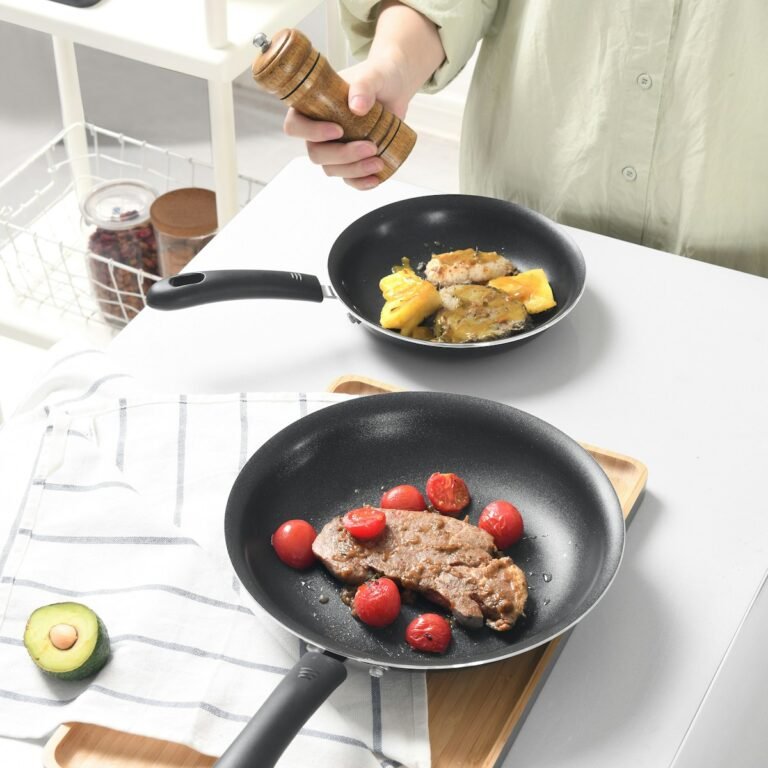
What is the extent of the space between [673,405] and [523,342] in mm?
160

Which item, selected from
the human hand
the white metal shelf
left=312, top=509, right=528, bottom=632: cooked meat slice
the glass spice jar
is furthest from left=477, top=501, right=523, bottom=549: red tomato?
the glass spice jar

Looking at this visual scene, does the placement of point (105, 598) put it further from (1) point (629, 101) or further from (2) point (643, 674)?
(1) point (629, 101)

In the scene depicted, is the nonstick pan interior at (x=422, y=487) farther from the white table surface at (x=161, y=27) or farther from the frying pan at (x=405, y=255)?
the white table surface at (x=161, y=27)

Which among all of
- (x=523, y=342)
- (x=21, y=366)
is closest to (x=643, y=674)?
(x=523, y=342)

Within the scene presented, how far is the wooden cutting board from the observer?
74 centimetres

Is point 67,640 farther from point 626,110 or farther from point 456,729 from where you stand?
point 626,110

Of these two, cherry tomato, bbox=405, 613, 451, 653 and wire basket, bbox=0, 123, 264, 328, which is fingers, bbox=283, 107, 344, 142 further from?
wire basket, bbox=0, 123, 264, 328

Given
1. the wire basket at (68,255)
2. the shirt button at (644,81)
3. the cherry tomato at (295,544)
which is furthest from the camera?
the wire basket at (68,255)

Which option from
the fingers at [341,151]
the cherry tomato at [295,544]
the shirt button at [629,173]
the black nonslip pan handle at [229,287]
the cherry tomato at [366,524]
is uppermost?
the fingers at [341,151]

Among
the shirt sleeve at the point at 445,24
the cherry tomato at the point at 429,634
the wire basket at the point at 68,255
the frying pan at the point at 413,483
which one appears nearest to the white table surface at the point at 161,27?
the wire basket at the point at 68,255

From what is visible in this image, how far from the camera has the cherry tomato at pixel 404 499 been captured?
2.95 feet

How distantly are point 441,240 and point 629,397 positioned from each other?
1.02ft

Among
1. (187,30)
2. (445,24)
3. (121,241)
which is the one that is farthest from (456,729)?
(121,241)

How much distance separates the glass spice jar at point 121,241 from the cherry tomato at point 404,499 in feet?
3.65
